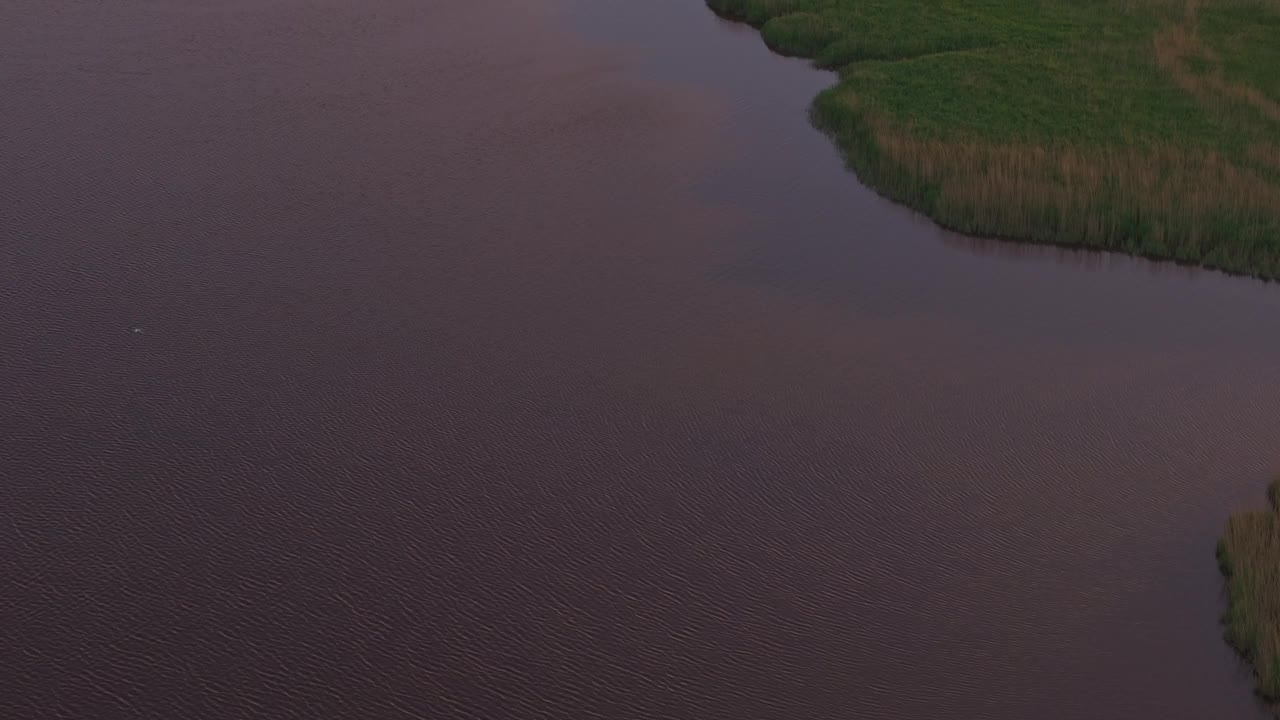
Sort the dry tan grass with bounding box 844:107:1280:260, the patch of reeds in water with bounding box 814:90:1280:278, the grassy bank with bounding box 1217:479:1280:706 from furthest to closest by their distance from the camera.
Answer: the dry tan grass with bounding box 844:107:1280:260 → the patch of reeds in water with bounding box 814:90:1280:278 → the grassy bank with bounding box 1217:479:1280:706

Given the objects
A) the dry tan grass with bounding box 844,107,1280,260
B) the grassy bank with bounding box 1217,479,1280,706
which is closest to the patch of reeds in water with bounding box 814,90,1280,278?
the dry tan grass with bounding box 844,107,1280,260

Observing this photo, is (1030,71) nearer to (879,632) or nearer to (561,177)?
(561,177)

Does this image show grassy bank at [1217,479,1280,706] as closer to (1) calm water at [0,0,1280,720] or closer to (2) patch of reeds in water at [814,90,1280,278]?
(1) calm water at [0,0,1280,720]

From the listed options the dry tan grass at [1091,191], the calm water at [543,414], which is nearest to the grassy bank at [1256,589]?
the calm water at [543,414]

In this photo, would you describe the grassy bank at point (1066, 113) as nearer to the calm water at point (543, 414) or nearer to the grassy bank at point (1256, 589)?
the calm water at point (543, 414)

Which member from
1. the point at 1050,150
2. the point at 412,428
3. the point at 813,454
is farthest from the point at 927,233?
the point at 412,428
